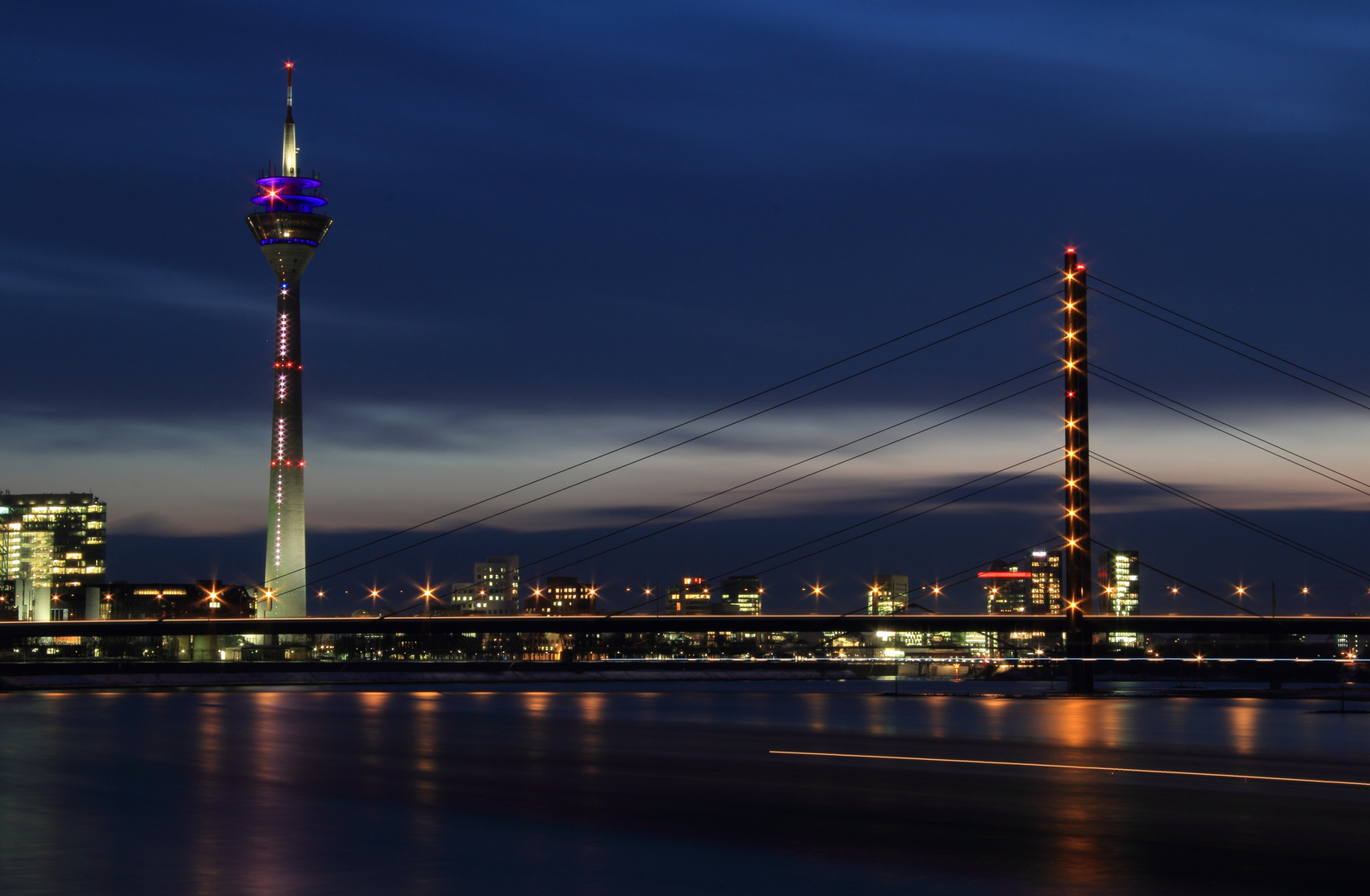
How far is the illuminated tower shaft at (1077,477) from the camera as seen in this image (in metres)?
76.9

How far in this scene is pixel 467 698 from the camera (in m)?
67.9

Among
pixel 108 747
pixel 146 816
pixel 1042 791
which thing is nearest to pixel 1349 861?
pixel 1042 791

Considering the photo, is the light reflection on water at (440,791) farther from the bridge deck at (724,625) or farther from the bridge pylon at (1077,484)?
the bridge deck at (724,625)

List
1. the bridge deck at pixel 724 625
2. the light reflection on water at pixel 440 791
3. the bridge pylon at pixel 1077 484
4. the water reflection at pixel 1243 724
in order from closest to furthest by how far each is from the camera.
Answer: the light reflection on water at pixel 440 791 < the water reflection at pixel 1243 724 < the bridge pylon at pixel 1077 484 < the bridge deck at pixel 724 625

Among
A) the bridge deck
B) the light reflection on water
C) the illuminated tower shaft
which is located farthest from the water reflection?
the bridge deck

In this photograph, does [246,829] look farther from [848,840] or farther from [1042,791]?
[1042,791]

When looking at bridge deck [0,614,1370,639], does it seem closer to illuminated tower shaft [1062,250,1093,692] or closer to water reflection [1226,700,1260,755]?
illuminated tower shaft [1062,250,1093,692]

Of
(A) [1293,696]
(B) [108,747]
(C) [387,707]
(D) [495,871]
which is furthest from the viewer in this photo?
(A) [1293,696]

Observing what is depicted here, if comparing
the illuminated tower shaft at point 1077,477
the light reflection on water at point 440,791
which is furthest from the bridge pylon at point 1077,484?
the light reflection on water at point 440,791

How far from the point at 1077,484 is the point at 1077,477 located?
44 centimetres

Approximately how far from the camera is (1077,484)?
79.9m

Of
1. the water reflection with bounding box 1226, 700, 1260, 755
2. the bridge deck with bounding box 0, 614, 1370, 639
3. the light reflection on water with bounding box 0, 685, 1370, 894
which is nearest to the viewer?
the light reflection on water with bounding box 0, 685, 1370, 894

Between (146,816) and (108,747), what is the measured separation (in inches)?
557

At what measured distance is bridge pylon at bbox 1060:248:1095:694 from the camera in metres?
76.8
